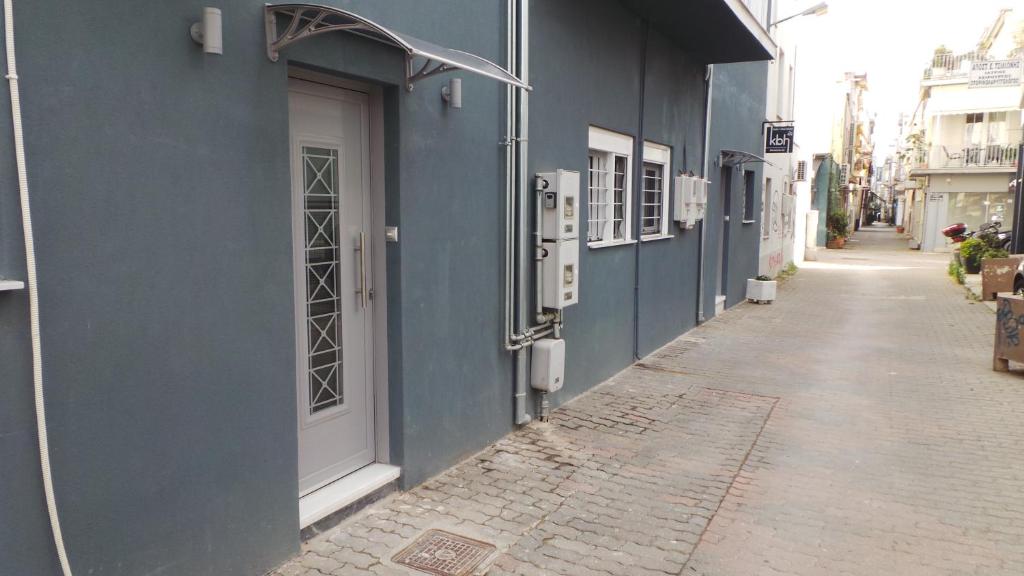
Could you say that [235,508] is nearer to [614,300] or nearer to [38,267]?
[38,267]

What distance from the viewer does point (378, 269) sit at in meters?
4.46

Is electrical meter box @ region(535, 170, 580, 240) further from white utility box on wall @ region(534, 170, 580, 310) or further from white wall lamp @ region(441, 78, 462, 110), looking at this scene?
white wall lamp @ region(441, 78, 462, 110)

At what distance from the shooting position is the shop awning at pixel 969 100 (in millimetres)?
29953

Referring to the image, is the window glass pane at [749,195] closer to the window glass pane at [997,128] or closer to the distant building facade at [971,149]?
the distant building facade at [971,149]

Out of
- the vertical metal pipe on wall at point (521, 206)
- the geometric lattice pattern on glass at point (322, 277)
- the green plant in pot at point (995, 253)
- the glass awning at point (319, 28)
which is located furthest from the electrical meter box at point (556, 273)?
the green plant in pot at point (995, 253)

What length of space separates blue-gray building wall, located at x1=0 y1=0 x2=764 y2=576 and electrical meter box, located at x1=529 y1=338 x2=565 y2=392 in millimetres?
960

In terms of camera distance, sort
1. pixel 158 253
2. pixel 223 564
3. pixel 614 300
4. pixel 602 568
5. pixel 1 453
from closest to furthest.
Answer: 1. pixel 1 453
2. pixel 158 253
3. pixel 223 564
4. pixel 602 568
5. pixel 614 300

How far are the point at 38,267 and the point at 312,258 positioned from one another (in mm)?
1602

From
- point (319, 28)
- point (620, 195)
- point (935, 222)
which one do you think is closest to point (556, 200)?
point (620, 195)

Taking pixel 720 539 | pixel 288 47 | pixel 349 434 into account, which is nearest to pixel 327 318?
pixel 349 434

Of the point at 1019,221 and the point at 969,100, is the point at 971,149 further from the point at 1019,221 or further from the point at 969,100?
the point at 1019,221

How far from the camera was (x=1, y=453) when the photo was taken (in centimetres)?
245

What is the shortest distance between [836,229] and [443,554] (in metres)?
32.8

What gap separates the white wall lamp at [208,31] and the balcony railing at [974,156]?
3398 centimetres
